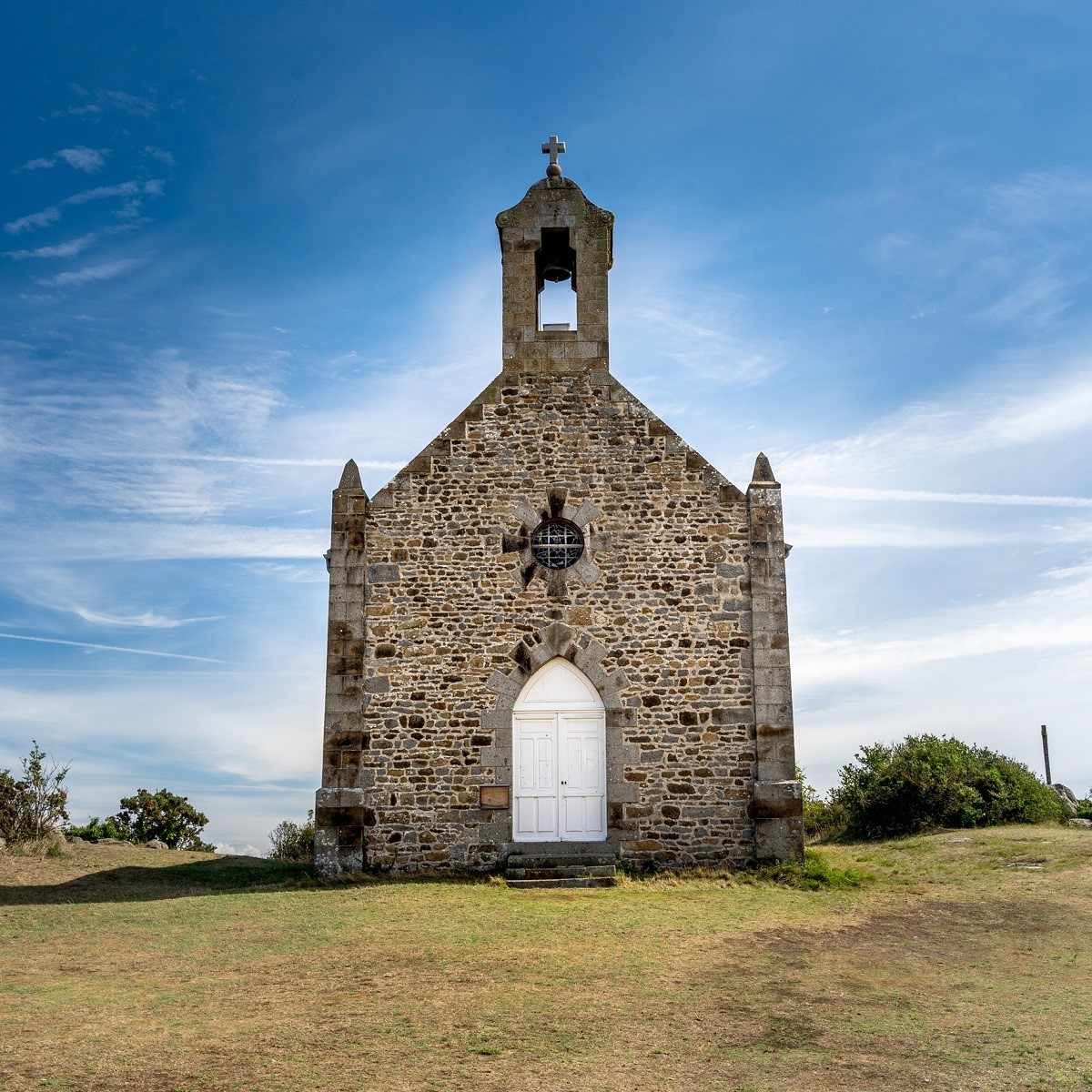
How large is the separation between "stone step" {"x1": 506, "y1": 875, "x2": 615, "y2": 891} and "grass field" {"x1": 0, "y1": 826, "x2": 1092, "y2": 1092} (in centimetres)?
31

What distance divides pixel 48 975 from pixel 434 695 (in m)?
6.63

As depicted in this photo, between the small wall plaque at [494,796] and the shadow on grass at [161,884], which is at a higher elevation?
the small wall plaque at [494,796]

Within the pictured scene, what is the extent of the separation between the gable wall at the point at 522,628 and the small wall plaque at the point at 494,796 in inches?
4.4

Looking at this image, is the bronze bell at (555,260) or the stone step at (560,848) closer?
the stone step at (560,848)

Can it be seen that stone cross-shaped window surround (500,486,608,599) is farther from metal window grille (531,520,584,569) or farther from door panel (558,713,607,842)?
door panel (558,713,607,842)

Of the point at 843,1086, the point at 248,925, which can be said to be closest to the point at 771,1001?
the point at 843,1086

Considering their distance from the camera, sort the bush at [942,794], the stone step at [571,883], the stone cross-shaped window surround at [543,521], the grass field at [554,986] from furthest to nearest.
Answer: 1. the bush at [942,794]
2. the stone cross-shaped window surround at [543,521]
3. the stone step at [571,883]
4. the grass field at [554,986]

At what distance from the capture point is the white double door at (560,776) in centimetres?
1467

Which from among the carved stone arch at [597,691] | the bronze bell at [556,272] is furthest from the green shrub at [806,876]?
the bronze bell at [556,272]

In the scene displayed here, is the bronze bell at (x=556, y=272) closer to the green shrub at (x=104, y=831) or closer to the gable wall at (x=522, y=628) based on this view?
the gable wall at (x=522, y=628)

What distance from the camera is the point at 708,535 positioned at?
50.4 feet

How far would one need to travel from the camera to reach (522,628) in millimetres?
15086

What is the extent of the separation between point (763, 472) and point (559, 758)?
5102 mm

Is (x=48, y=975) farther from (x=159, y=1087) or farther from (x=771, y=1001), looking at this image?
(x=771, y=1001)
